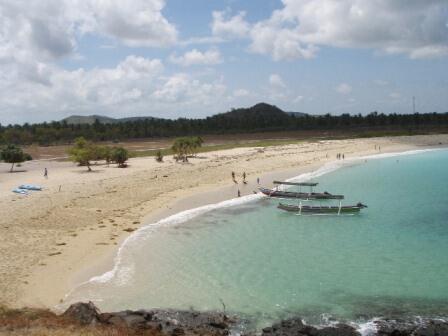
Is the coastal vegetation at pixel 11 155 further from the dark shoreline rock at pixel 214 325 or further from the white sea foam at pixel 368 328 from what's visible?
the white sea foam at pixel 368 328

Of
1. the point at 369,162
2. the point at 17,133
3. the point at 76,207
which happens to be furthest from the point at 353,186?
the point at 17,133

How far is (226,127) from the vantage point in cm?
16875

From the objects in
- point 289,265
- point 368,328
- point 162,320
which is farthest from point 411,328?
point 162,320

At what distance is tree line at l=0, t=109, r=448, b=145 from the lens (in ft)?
474

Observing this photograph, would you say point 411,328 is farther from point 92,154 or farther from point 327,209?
point 92,154

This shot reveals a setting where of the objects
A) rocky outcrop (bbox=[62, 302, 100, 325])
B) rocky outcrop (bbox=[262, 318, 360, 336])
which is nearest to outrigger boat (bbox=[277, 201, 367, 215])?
rocky outcrop (bbox=[262, 318, 360, 336])

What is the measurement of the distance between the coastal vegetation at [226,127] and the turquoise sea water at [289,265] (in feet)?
372

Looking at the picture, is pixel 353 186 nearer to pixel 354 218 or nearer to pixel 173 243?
pixel 354 218

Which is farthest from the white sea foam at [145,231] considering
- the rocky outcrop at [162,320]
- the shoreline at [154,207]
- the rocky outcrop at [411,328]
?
the rocky outcrop at [411,328]

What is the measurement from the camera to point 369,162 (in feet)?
265

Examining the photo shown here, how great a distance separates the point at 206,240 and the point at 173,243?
2.36 meters

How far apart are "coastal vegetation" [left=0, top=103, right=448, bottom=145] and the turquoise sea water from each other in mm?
113314

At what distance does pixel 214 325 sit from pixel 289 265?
902 cm

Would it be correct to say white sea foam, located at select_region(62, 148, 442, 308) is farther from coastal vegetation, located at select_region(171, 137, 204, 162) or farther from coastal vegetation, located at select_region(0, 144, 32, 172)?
coastal vegetation, located at select_region(0, 144, 32, 172)
